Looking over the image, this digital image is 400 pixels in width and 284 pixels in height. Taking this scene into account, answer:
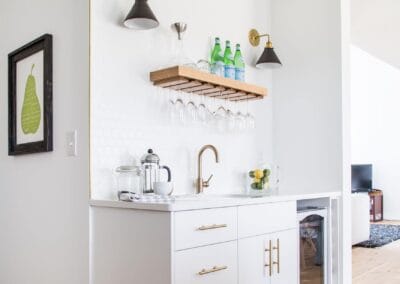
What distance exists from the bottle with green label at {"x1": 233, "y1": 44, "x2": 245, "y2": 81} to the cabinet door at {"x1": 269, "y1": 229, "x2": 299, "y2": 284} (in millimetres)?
961

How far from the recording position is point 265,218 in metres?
2.24

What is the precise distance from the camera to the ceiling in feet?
12.2

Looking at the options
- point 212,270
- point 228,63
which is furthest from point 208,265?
point 228,63

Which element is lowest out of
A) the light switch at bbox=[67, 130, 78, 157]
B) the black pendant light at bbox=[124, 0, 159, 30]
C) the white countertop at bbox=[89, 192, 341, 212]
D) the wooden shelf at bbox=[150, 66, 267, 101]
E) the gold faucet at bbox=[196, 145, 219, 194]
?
the white countertop at bbox=[89, 192, 341, 212]

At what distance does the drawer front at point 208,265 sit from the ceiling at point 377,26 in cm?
259

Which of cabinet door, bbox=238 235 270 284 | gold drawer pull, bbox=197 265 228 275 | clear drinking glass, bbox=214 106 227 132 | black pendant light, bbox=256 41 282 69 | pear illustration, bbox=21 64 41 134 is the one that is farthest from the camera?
black pendant light, bbox=256 41 282 69

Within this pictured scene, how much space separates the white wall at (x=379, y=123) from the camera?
7785 millimetres

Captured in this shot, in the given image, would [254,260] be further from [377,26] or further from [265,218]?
[377,26]

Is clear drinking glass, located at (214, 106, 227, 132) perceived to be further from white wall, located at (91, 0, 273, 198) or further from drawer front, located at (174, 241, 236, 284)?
drawer front, located at (174, 241, 236, 284)

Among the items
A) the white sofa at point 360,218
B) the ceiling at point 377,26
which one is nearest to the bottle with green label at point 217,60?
the ceiling at point 377,26

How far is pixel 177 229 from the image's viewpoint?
1.73 metres

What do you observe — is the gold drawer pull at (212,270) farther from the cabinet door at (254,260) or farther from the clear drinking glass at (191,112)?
the clear drinking glass at (191,112)

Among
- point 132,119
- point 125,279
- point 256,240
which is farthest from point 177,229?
point 132,119

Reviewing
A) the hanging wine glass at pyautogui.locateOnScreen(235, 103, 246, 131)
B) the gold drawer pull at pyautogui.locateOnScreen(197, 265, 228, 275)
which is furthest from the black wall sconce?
the gold drawer pull at pyautogui.locateOnScreen(197, 265, 228, 275)
